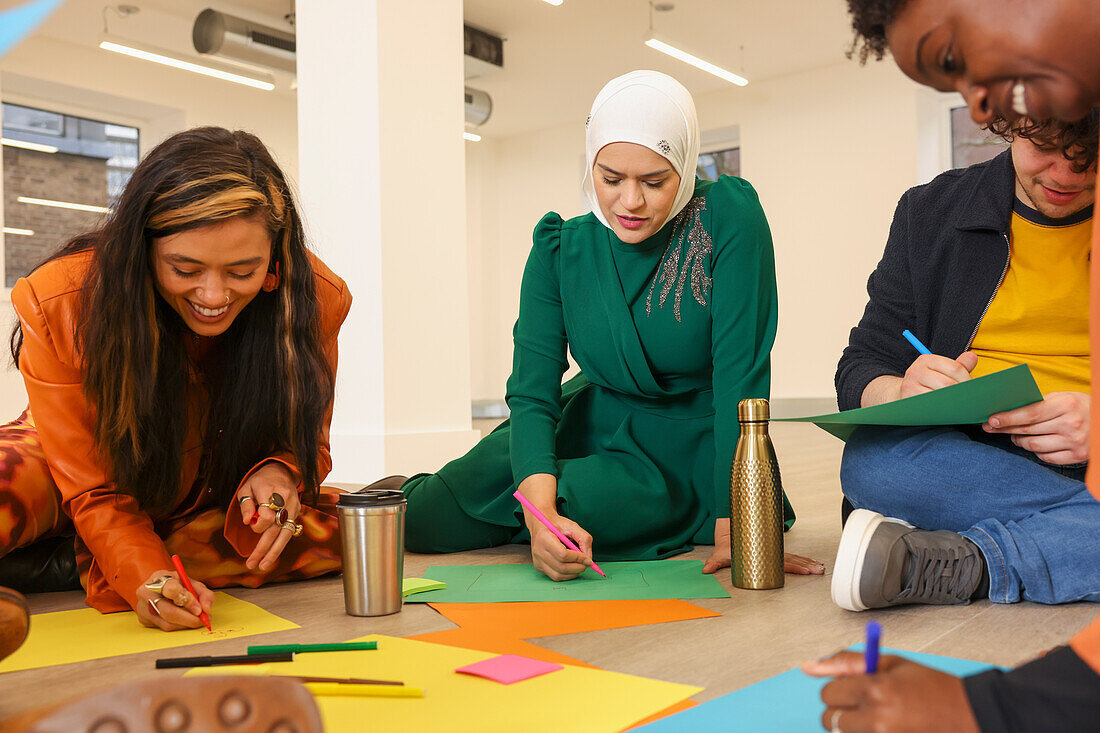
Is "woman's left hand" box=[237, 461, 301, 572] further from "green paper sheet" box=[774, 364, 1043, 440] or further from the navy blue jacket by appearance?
the navy blue jacket

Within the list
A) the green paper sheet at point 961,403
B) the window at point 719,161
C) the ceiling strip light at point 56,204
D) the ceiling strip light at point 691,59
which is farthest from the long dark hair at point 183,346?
the window at point 719,161

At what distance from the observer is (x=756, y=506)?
1.51 meters

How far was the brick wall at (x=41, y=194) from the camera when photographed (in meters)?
6.66

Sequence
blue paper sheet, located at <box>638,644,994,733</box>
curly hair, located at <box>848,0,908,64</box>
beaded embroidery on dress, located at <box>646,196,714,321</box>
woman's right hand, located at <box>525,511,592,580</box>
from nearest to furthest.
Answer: curly hair, located at <box>848,0,908,64</box> → blue paper sheet, located at <box>638,644,994,733</box> → woman's right hand, located at <box>525,511,592,580</box> → beaded embroidery on dress, located at <box>646,196,714,321</box>

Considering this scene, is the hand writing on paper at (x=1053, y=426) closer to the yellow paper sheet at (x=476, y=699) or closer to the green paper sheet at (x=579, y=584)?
the green paper sheet at (x=579, y=584)

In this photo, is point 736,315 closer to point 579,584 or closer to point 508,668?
point 579,584

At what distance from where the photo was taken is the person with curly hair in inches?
21.2

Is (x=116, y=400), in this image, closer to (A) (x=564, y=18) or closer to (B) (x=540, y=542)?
(B) (x=540, y=542)

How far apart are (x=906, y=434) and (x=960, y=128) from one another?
7529 millimetres

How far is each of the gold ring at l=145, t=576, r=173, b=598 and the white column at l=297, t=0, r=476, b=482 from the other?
2681mm

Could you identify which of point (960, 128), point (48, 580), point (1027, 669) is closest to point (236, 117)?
point (960, 128)

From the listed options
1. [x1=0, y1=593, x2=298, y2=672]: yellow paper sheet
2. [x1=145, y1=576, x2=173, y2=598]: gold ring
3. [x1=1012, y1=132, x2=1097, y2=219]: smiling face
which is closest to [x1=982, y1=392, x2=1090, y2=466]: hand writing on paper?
[x1=1012, y1=132, x2=1097, y2=219]: smiling face

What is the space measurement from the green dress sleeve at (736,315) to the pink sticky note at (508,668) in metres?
0.76

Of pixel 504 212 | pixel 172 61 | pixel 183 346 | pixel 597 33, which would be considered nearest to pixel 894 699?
pixel 183 346
